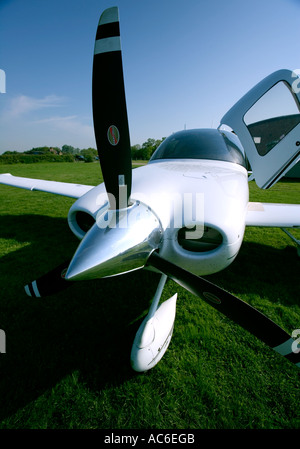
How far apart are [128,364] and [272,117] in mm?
3733

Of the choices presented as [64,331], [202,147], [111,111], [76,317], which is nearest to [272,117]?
[202,147]

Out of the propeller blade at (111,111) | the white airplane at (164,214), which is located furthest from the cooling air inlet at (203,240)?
the propeller blade at (111,111)

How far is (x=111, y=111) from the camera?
134 cm

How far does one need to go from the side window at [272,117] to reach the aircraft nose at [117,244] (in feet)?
8.17

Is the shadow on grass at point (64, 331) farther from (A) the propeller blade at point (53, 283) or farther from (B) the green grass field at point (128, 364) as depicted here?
(A) the propeller blade at point (53, 283)

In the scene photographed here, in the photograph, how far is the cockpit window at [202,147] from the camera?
2912mm

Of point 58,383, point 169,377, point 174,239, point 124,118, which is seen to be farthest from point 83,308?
point 124,118

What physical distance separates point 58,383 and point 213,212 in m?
1.95

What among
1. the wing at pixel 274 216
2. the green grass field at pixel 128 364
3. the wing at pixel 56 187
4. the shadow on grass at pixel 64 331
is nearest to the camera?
the green grass field at pixel 128 364

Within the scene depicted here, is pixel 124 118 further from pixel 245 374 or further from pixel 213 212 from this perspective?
pixel 245 374

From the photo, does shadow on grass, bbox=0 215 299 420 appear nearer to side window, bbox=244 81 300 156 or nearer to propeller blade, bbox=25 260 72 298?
propeller blade, bbox=25 260 72 298

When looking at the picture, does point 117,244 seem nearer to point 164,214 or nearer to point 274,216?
point 164,214

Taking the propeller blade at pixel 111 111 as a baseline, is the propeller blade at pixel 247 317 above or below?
below
